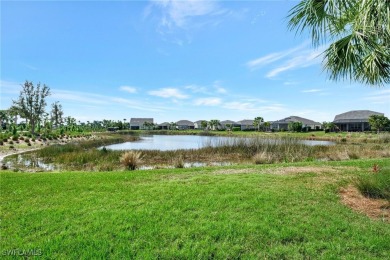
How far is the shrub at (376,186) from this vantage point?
18.1 ft

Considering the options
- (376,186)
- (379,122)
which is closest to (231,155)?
(376,186)

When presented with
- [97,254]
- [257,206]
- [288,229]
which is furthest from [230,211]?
[97,254]

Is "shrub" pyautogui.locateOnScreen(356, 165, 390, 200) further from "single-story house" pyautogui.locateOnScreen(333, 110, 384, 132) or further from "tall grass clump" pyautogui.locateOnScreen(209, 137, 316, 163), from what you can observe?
"single-story house" pyautogui.locateOnScreen(333, 110, 384, 132)

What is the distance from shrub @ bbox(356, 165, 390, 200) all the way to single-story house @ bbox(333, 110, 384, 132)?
56624mm

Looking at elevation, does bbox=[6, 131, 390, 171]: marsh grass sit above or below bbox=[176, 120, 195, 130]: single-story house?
below

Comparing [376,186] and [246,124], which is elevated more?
[246,124]

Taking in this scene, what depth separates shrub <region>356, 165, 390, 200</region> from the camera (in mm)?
5526

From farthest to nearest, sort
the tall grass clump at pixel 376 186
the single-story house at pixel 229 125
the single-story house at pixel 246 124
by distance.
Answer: the single-story house at pixel 229 125, the single-story house at pixel 246 124, the tall grass clump at pixel 376 186

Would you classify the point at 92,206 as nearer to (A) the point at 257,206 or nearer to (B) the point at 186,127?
(A) the point at 257,206

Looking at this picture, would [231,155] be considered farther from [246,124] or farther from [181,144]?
[246,124]

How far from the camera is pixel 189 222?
14.3 feet

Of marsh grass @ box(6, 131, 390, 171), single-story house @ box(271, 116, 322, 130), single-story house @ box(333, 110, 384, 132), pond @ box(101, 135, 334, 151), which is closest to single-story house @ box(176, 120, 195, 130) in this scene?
single-story house @ box(271, 116, 322, 130)

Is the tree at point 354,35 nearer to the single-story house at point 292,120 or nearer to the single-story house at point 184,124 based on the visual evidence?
the single-story house at point 292,120

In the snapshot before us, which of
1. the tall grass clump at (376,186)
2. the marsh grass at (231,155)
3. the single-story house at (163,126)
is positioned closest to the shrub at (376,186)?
the tall grass clump at (376,186)
